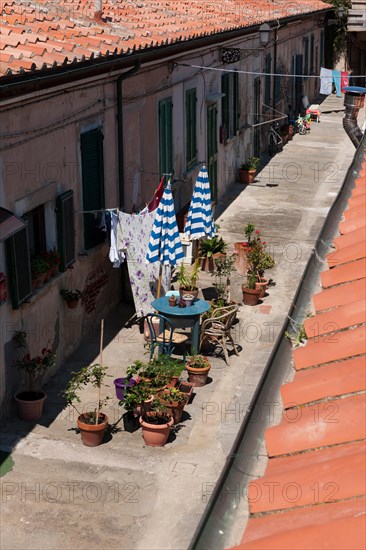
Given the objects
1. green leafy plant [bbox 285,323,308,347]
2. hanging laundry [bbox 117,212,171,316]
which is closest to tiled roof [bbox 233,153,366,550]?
green leafy plant [bbox 285,323,308,347]

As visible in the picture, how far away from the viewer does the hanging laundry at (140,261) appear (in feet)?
41.1

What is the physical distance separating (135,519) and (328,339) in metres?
5.41

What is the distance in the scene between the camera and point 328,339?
11.8 ft

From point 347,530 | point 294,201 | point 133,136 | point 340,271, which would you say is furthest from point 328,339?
point 294,201

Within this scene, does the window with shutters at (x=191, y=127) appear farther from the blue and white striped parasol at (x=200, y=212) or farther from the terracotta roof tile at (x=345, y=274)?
the terracotta roof tile at (x=345, y=274)

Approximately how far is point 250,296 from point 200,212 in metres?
1.54

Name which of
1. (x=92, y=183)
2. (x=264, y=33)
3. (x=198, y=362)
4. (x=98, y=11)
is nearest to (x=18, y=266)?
(x=92, y=183)

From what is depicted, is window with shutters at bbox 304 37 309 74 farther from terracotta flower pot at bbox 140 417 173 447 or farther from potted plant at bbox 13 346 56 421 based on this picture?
terracotta flower pot at bbox 140 417 173 447

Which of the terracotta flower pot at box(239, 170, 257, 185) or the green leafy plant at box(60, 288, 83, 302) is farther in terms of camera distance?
the terracotta flower pot at box(239, 170, 257, 185)

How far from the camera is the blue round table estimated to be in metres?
11.8

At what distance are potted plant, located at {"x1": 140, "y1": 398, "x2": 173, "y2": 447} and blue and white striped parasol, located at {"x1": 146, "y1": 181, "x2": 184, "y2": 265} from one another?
2.80 meters

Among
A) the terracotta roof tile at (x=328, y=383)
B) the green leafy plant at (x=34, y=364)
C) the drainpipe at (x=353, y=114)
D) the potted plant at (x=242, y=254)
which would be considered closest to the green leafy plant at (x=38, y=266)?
the green leafy plant at (x=34, y=364)

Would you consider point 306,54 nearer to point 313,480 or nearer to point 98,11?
point 98,11

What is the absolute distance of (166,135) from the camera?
15.6 meters
